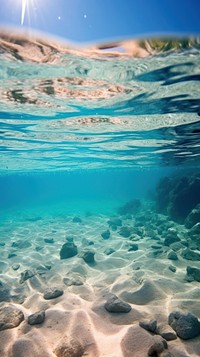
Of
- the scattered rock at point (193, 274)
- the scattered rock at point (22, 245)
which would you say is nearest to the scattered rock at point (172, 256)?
the scattered rock at point (193, 274)

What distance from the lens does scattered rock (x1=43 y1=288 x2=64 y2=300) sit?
8.17 meters

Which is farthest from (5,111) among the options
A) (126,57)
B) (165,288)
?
(165,288)

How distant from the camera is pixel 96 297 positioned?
26.7 ft

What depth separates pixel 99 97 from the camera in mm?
10875

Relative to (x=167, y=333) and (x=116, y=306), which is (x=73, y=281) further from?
(x=167, y=333)

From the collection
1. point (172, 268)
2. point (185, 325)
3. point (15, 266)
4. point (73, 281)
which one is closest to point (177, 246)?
point (172, 268)

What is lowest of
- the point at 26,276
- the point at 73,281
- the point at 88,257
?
the point at 88,257

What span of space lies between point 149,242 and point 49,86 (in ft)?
36.7

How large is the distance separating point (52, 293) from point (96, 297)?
58.9 inches

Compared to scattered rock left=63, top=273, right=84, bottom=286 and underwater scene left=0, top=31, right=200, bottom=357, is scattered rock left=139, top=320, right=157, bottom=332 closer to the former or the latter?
underwater scene left=0, top=31, right=200, bottom=357

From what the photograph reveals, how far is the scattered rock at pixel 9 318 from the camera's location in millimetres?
6398

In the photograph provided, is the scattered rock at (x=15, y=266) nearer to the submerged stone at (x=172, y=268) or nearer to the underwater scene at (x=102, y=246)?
the underwater scene at (x=102, y=246)

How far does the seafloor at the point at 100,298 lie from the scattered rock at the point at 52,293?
0.03 m

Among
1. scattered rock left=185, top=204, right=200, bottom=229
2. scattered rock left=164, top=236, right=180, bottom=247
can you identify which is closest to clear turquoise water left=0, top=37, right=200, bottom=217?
scattered rock left=185, top=204, right=200, bottom=229
